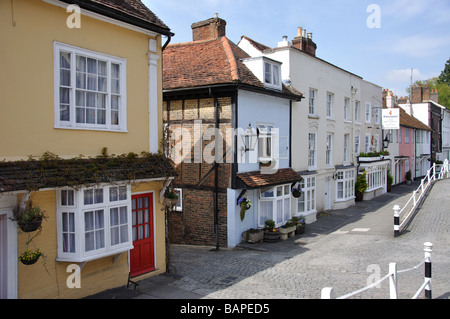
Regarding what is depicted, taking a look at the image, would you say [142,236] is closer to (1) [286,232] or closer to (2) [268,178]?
(2) [268,178]

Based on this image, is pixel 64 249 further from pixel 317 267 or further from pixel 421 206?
pixel 421 206

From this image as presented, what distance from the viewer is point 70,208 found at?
7.19 meters

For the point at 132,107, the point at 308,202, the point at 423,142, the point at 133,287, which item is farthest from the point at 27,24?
the point at 423,142

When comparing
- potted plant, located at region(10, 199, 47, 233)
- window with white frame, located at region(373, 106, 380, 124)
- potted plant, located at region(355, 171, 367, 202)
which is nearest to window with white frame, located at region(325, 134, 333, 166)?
potted plant, located at region(355, 171, 367, 202)

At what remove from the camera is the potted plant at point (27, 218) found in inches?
249

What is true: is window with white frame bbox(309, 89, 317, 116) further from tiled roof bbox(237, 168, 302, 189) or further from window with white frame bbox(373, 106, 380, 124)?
window with white frame bbox(373, 106, 380, 124)

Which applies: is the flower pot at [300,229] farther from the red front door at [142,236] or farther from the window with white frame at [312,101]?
the red front door at [142,236]

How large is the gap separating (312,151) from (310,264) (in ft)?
30.2

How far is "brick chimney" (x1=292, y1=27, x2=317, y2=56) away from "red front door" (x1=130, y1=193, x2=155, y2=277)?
1427cm

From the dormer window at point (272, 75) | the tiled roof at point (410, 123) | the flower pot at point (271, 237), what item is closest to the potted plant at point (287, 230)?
the flower pot at point (271, 237)

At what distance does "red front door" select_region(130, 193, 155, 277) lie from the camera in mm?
9109

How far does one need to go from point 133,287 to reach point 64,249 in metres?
2.13

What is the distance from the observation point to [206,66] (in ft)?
48.6

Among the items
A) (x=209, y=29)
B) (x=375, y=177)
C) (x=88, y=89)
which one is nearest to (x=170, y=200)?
(x=88, y=89)
